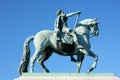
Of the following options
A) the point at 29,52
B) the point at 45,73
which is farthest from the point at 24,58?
the point at 45,73

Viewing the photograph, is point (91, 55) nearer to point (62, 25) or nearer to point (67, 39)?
point (67, 39)

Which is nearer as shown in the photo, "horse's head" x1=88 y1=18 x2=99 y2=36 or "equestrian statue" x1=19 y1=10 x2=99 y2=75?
"equestrian statue" x1=19 y1=10 x2=99 y2=75

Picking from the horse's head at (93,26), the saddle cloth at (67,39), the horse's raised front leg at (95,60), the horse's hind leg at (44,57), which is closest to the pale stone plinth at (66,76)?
the horse's raised front leg at (95,60)

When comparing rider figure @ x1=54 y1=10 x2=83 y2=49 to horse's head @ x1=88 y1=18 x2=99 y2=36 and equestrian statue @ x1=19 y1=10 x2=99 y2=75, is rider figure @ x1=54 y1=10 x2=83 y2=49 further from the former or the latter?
horse's head @ x1=88 y1=18 x2=99 y2=36

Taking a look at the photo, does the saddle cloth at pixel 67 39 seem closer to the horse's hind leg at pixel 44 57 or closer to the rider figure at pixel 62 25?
the rider figure at pixel 62 25

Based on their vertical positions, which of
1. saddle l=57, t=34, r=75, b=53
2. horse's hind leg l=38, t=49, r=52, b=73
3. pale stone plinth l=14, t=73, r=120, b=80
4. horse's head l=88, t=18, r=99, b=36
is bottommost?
pale stone plinth l=14, t=73, r=120, b=80

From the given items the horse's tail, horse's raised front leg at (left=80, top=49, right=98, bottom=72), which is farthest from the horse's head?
the horse's tail

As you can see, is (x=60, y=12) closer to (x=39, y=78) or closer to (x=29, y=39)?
(x=29, y=39)

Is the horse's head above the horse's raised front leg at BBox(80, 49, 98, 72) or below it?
above

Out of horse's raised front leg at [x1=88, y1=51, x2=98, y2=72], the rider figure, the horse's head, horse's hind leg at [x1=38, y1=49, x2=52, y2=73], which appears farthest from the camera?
the horse's head

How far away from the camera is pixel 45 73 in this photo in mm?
20516

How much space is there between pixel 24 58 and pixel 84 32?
2.75 m

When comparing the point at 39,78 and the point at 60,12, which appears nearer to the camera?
the point at 39,78

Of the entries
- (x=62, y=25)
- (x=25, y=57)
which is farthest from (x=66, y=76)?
(x=62, y=25)
